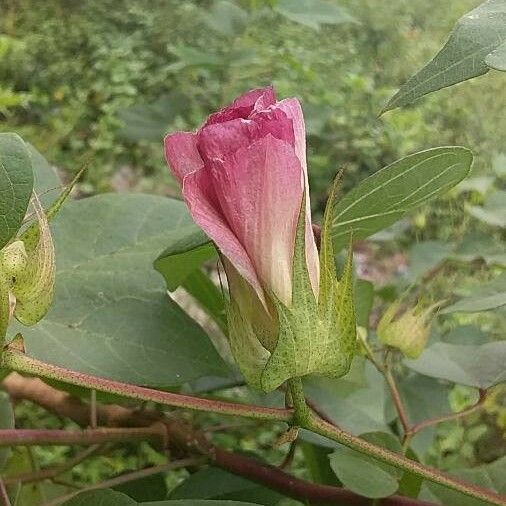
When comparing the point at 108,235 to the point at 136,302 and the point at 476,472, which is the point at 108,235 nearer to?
the point at 136,302

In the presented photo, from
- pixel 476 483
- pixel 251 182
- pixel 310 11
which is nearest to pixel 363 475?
pixel 476 483

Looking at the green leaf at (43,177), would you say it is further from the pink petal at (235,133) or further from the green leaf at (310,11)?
the green leaf at (310,11)

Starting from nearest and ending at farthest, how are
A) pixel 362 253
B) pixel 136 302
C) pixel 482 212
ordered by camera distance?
pixel 136 302 → pixel 482 212 → pixel 362 253

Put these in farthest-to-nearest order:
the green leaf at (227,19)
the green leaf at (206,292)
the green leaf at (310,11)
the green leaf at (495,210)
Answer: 1. the green leaf at (227,19)
2. the green leaf at (310,11)
3. the green leaf at (495,210)
4. the green leaf at (206,292)

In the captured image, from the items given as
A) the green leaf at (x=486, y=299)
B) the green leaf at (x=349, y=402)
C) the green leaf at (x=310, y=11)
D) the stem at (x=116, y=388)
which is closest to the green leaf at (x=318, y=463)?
the green leaf at (x=349, y=402)

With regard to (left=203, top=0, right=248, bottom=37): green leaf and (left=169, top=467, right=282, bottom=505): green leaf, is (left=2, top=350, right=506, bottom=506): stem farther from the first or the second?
(left=203, top=0, right=248, bottom=37): green leaf

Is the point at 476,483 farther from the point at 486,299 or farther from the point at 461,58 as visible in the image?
the point at 461,58

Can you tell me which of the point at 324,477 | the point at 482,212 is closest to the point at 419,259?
the point at 482,212
